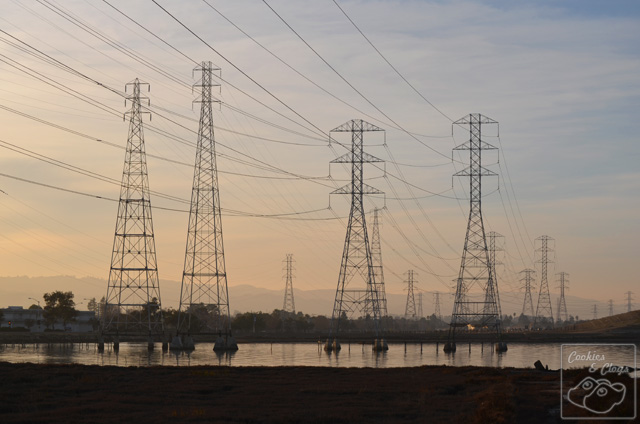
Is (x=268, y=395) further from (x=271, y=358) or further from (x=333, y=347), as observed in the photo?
(x=333, y=347)

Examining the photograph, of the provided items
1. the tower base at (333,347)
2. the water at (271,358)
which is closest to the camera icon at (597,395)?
the water at (271,358)

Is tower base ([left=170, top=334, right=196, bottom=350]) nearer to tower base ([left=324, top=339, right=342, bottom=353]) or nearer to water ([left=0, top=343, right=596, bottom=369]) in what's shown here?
water ([left=0, top=343, right=596, bottom=369])

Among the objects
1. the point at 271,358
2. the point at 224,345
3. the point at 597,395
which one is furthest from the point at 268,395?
the point at 224,345

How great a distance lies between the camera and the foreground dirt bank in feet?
127

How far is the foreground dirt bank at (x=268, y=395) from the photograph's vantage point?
38.7 metres

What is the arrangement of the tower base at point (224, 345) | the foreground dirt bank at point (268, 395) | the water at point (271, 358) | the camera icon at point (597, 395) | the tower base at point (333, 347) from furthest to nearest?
the tower base at point (333, 347), the tower base at point (224, 345), the water at point (271, 358), the foreground dirt bank at point (268, 395), the camera icon at point (597, 395)

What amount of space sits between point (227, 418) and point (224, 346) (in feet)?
277

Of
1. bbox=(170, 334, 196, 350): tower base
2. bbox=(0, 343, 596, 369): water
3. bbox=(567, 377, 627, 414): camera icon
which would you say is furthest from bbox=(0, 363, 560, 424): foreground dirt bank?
bbox=(170, 334, 196, 350): tower base

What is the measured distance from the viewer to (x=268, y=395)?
49344 millimetres

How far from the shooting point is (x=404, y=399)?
4803cm

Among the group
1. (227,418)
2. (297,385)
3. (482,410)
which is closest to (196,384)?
(297,385)

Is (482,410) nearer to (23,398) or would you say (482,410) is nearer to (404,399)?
(404,399)

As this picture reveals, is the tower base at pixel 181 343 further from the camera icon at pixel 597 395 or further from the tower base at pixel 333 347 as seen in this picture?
the camera icon at pixel 597 395

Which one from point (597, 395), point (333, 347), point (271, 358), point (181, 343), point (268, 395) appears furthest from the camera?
point (333, 347)
